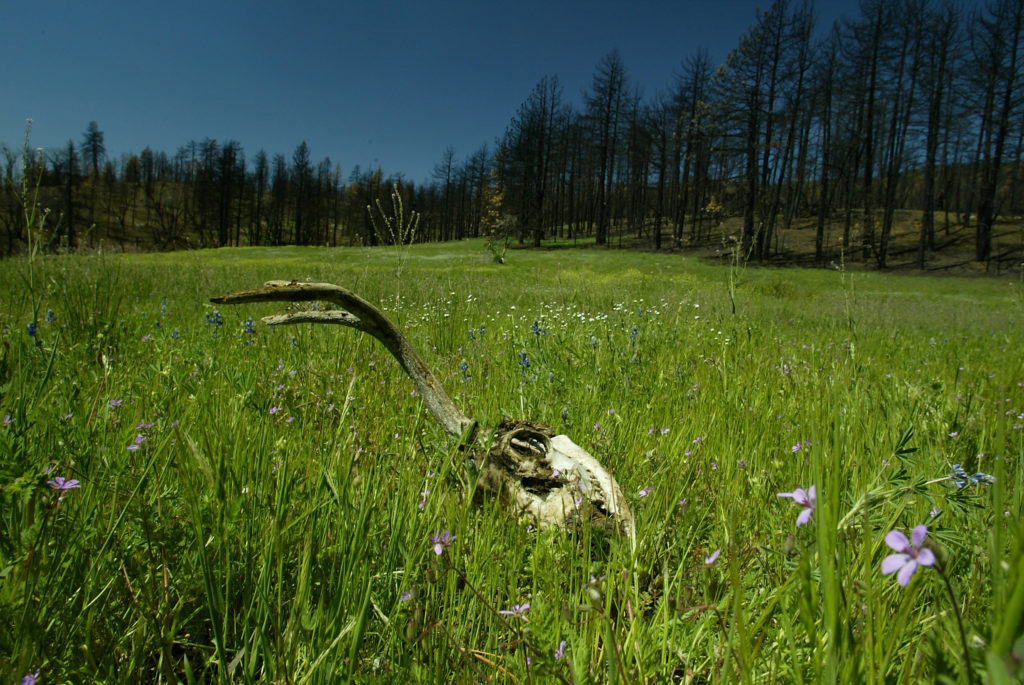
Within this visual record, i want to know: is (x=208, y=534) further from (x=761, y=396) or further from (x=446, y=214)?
(x=446, y=214)

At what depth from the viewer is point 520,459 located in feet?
→ 5.48

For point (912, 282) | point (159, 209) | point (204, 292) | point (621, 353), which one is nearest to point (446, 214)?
point (159, 209)

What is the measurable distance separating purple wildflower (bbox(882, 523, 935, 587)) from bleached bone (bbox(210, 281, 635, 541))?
945 millimetres

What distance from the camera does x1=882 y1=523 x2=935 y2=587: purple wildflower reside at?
1.39ft

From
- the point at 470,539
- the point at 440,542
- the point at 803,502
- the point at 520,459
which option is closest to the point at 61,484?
the point at 440,542

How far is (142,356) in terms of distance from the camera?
324cm

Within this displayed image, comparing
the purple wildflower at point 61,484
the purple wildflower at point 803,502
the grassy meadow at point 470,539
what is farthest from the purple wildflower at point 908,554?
the purple wildflower at point 61,484

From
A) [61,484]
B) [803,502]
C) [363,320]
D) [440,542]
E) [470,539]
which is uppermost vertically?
[363,320]

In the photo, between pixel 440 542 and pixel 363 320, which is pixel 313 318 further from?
pixel 440 542

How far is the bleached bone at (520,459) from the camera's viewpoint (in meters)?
1.49

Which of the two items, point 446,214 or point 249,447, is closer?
point 249,447

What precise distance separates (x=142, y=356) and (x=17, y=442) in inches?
98.3

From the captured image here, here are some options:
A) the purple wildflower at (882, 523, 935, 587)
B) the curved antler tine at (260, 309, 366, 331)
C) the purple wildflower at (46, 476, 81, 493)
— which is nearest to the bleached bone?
the curved antler tine at (260, 309, 366, 331)

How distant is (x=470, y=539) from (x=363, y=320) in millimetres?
967
